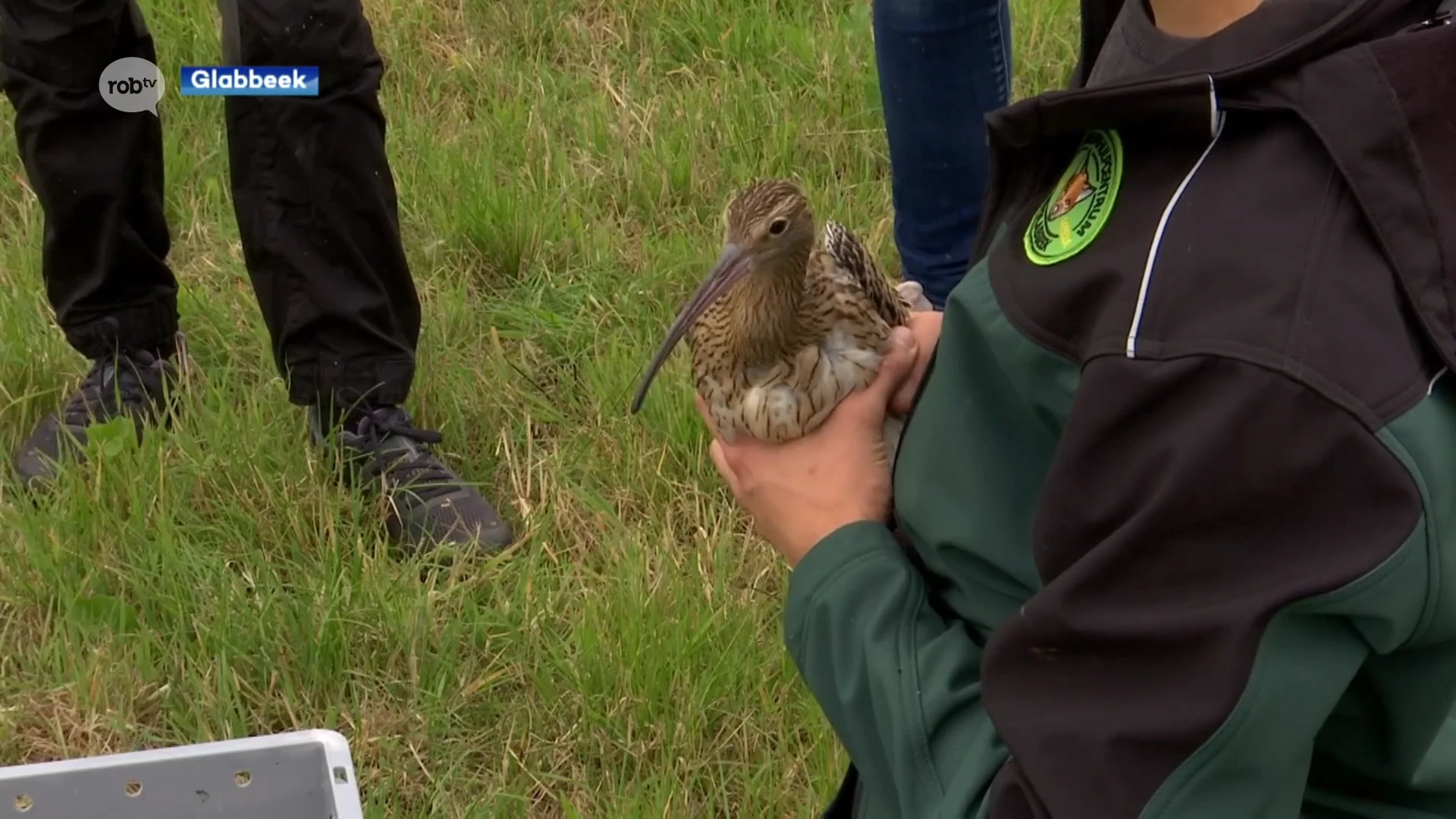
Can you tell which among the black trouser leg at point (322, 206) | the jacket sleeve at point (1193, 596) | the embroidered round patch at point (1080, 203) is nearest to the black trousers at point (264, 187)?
the black trouser leg at point (322, 206)

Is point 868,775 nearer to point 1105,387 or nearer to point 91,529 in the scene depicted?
point 1105,387

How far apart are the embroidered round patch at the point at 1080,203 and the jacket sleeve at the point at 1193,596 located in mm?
141

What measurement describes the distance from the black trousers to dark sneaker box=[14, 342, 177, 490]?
0.19 ft

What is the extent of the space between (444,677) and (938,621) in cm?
136

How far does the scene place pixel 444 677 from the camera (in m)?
2.55

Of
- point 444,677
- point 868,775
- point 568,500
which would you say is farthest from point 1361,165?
point 568,500

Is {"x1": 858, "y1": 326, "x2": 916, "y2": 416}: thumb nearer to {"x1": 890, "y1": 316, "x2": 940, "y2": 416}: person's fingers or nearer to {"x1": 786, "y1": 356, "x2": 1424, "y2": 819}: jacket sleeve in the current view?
{"x1": 890, "y1": 316, "x2": 940, "y2": 416}: person's fingers

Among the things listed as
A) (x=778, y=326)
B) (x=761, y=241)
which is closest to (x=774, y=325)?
(x=778, y=326)

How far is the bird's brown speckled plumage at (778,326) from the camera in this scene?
2.00m

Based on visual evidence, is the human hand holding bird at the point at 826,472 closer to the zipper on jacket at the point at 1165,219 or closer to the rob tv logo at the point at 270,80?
the zipper on jacket at the point at 1165,219

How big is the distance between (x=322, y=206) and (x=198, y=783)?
1259 millimetres

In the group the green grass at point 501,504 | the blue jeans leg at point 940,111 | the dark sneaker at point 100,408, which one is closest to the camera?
the green grass at point 501,504

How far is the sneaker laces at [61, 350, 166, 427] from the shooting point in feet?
10.0

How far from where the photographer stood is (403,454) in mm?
2977
